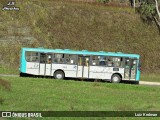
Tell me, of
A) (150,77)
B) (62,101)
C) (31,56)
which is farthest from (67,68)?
(62,101)

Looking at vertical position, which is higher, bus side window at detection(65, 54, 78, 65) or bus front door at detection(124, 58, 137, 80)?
bus side window at detection(65, 54, 78, 65)

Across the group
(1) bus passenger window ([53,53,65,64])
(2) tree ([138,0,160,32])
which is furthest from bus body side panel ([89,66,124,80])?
(2) tree ([138,0,160,32])

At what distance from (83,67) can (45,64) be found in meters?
3.34

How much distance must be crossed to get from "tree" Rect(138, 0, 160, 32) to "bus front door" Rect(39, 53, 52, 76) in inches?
810

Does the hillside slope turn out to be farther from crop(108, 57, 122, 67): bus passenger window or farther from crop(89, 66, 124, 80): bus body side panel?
crop(108, 57, 122, 67): bus passenger window

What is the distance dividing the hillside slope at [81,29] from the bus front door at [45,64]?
31.4ft

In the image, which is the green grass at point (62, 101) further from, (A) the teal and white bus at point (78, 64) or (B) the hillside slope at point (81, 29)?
(B) the hillside slope at point (81, 29)

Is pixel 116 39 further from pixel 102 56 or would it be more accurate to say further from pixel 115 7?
pixel 102 56

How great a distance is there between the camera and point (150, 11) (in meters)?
51.6

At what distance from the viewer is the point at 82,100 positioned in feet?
64.4

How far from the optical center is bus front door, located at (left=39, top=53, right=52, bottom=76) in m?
35.2

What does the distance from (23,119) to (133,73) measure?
25.0 m

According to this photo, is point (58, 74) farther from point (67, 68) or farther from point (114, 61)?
point (114, 61)

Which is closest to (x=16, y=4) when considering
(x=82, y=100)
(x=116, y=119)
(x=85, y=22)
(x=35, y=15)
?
(x=35, y=15)
